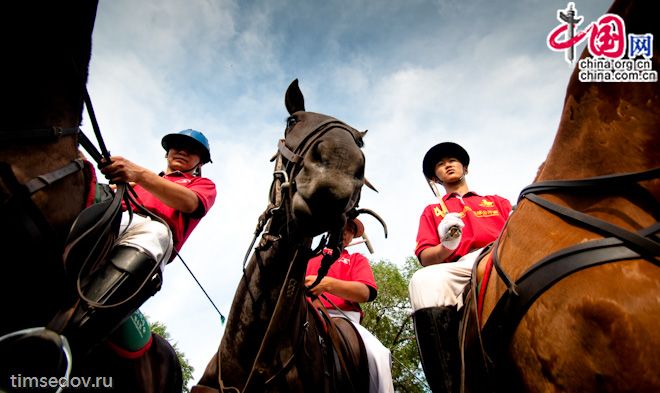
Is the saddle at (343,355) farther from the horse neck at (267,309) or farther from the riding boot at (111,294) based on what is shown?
the riding boot at (111,294)

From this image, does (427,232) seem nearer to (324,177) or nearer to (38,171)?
(324,177)

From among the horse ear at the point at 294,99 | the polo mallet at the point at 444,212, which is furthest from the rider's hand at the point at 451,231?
the horse ear at the point at 294,99

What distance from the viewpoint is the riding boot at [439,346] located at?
2.97m

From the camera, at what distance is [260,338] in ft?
9.24

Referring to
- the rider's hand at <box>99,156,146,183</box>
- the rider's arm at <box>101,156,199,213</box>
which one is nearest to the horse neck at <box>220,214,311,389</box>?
the rider's arm at <box>101,156,199,213</box>

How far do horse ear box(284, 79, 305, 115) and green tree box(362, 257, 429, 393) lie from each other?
58.3 ft

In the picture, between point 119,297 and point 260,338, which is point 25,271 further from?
point 260,338

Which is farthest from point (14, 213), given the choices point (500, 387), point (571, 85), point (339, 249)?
point (571, 85)

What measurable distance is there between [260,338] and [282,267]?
58cm

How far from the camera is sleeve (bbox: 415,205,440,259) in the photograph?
4375 mm

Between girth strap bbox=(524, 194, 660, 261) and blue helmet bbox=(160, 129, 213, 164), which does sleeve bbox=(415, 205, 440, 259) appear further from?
blue helmet bbox=(160, 129, 213, 164)

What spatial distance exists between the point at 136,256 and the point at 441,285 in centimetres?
267

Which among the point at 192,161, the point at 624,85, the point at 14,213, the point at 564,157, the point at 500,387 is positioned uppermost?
the point at 192,161

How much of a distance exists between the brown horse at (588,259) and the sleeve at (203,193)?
291 centimetres
